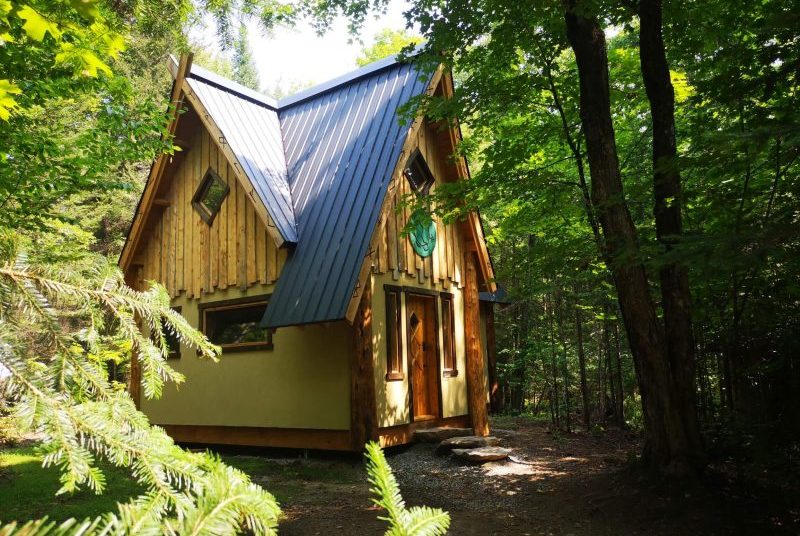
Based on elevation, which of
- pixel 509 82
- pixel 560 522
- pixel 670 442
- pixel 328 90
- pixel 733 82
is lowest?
pixel 560 522

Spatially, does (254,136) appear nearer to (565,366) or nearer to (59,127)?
(59,127)

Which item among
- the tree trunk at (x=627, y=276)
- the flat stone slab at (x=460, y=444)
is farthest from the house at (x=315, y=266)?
the tree trunk at (x=627, y=276)

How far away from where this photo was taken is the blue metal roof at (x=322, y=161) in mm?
8562

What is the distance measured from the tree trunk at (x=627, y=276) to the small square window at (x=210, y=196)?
23.0 ft

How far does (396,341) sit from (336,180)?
10.4ft

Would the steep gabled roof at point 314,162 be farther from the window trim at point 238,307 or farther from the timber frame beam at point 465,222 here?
the window trim at point 238,307

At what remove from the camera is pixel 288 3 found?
1152 cm

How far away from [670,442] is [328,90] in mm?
10151

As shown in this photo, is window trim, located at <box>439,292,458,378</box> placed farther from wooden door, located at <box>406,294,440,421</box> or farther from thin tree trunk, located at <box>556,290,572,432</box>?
thin tree trunk, located at <box>556,290,572,432</box>

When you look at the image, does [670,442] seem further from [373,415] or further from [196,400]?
[196,400]

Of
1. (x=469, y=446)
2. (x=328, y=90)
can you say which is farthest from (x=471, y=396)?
(x=328, y=90)

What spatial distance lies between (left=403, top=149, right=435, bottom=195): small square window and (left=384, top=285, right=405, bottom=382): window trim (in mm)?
2271

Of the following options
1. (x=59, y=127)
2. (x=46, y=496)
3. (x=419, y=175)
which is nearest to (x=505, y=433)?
(x=419, y=175)

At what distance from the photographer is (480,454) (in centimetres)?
853
